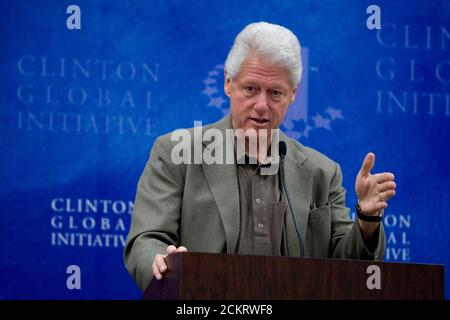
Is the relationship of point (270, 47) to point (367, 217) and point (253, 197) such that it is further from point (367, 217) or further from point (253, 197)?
point (367, 217)

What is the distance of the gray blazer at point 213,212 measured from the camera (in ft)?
10.1

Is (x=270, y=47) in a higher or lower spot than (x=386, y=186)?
higher

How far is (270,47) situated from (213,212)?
2.01 ft

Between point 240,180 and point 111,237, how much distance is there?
1075 millimetres

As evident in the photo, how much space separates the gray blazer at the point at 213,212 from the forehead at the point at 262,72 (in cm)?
22

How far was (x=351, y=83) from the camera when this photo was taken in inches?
172

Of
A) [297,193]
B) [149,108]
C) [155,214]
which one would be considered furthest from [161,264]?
[149,108]

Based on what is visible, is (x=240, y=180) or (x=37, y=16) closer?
(x=240, y=180)

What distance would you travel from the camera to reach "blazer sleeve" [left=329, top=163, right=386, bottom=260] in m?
3.03

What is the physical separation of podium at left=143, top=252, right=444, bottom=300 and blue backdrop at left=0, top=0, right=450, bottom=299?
5.29ft

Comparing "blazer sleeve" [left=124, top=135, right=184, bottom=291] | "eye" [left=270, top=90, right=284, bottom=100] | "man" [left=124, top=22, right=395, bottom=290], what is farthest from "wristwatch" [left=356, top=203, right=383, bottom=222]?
"blazer sleeve" [left=124, top=135, right=184, bottom=291]

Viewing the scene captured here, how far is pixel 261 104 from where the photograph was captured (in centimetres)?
321
